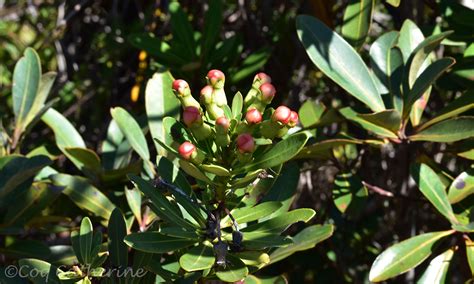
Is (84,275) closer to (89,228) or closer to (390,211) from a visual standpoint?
(89,228)

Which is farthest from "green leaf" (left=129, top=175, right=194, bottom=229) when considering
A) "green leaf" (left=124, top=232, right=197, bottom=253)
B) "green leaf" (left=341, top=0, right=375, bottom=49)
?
"green leaf" (left=341, top=0, right=375, bottom=49)

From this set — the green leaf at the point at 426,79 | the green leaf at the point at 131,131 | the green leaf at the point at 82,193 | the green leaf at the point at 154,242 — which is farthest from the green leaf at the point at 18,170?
the green leaf at the point at 426,79

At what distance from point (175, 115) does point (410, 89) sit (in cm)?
48

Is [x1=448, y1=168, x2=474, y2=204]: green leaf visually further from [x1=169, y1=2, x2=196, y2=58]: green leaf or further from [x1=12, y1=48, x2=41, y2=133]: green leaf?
[x1=12, y1=48, x2=41, y2=133]: green leaf

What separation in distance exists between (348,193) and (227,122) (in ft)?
1.96

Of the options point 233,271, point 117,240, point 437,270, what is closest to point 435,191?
point 437,270

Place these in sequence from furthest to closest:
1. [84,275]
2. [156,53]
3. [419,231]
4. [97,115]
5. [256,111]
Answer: [97,115] → [419,231] → [156,53] → [84,275] → [256,111]

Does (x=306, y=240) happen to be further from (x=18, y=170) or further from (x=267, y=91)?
(x=18, y=170)

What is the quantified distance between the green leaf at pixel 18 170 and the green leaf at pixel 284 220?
Result: 493 millimetres

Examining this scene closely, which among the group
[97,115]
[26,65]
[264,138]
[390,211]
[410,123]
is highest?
[264,138]

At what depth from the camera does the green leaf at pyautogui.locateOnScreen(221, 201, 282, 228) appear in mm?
1161

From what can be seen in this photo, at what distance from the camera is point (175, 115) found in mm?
1455

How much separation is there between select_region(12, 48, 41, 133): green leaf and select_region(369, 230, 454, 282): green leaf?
0.88 metres

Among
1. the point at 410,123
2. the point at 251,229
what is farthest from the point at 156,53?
the point at 251,229
